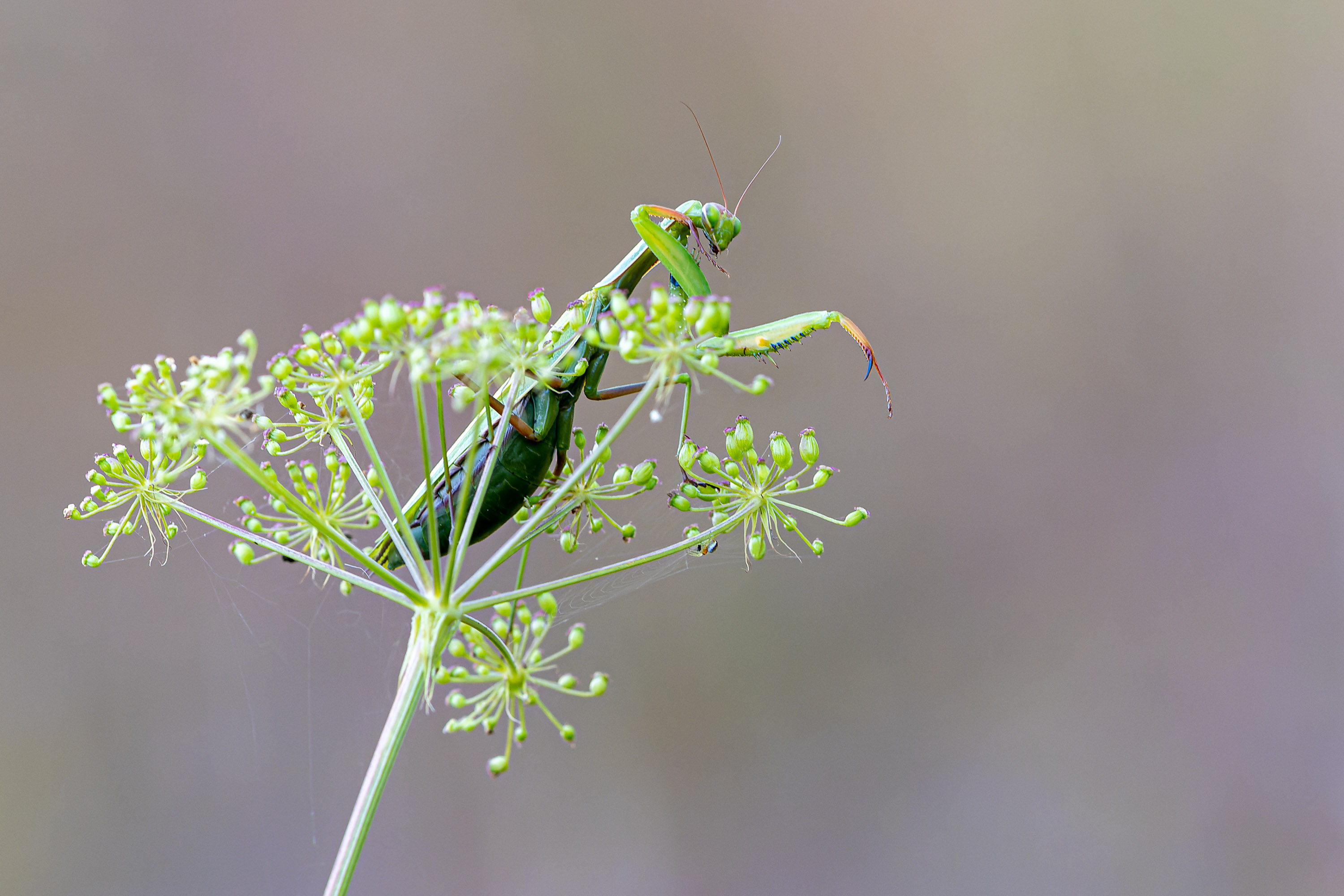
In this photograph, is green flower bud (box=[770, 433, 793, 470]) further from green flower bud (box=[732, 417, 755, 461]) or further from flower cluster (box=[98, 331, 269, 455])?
flower cluster (box=[98, 331, 269, 455])

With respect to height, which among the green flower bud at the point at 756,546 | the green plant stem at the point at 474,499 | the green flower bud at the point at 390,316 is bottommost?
the green flower bud at the point at 756,546

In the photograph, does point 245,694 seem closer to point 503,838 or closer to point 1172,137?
point 503,838

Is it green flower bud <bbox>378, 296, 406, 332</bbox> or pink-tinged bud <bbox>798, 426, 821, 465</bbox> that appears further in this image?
pink-tinged bud <bbox>798, 426, 821, 465</bbox>

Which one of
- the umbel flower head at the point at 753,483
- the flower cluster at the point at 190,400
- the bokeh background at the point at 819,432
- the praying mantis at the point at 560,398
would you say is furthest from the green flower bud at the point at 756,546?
the bokeh background at the point at 819,432

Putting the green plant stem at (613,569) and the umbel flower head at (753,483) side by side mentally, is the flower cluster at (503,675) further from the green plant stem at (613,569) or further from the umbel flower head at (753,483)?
the umbel flower head at (753,483)

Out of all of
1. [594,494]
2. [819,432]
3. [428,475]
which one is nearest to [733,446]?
[594,494]

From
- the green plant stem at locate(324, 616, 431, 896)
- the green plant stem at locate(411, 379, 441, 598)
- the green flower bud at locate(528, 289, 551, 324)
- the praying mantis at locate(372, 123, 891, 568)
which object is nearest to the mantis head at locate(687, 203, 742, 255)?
the praying mantis at locate(372, 123, 891, 568)
